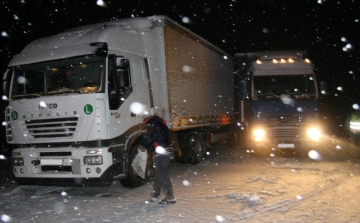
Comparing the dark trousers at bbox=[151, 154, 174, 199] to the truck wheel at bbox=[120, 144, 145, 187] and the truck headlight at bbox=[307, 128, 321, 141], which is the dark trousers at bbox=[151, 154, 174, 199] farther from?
the truck headlight at bbox=[307, 128, 321, 141]

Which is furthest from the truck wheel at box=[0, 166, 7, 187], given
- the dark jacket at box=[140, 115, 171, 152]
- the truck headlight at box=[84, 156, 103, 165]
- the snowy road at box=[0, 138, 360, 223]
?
the dark jacket at box=[140, 115, 171, 152]

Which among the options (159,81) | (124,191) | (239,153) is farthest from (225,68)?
(124,191)

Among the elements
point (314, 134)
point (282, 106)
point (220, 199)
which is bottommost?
point (220, 199)

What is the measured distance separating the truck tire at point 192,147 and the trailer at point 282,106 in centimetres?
178

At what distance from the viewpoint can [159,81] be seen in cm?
888

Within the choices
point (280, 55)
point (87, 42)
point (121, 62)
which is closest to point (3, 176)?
point (87, 42)

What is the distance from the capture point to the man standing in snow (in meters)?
6.57

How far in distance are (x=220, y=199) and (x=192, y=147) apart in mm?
4357

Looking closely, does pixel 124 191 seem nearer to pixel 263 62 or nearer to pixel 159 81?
pixel 159 81

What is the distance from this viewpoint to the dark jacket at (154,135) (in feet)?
21.5

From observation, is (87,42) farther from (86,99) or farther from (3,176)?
(3,176)

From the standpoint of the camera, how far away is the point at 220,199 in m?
6.83

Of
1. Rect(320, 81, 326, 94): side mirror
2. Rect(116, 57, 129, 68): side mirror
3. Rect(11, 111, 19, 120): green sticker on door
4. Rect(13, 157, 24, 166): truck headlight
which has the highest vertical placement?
Rect(116, 57, 129, 68): side mirror

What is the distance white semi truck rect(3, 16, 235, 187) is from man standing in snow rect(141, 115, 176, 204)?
896mm
